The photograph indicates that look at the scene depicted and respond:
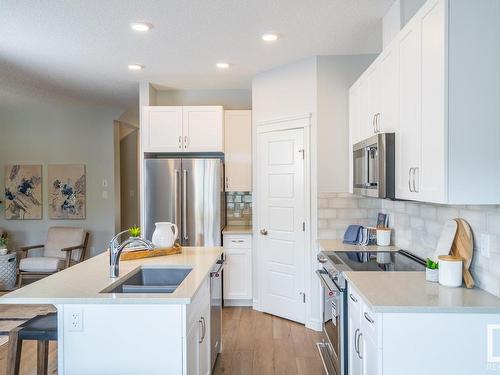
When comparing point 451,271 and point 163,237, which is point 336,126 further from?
point 451,271

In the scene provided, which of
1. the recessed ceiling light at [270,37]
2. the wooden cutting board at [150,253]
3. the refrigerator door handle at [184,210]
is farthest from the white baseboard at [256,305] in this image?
the recessed ceiling light at [270,37]

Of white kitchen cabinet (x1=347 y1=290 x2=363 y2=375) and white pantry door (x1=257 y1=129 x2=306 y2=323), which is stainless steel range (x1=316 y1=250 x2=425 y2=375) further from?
white pantry door (x1=257 y1=129 x2=306 y2=323)

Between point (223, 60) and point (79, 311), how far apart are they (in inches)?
115

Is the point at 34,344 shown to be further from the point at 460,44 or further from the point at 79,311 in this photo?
the point at 460,44

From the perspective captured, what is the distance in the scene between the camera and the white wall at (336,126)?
393 cm

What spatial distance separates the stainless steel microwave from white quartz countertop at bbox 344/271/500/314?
0.53 metres

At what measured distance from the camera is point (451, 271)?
202 centimetres

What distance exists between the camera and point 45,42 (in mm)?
3508

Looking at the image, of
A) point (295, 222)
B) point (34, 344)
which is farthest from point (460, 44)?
point (34, 344)

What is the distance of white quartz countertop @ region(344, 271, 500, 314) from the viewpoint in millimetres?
1744

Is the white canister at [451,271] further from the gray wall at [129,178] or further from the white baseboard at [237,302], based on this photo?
the gray wall at [129,178]

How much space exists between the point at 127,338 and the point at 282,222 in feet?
8.30

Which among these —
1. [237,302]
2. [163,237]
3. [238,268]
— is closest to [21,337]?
[163,237]

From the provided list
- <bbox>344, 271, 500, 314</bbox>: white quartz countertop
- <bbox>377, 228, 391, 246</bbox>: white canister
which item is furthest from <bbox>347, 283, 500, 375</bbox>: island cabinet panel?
<bbox>377, 228, 391, 246</bbox>: white canister
